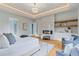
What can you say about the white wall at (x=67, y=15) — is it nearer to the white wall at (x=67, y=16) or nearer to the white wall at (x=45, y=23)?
the white wall at (x=67, y=16)

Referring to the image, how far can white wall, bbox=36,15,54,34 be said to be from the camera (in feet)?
18.9

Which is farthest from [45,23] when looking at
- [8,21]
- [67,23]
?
[8,21]

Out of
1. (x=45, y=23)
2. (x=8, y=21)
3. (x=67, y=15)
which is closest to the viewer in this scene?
(x=8, y=21)

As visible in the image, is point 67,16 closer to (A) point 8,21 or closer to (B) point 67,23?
(B) point 67,23

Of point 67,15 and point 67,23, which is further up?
point 67,15

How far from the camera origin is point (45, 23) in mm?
6469

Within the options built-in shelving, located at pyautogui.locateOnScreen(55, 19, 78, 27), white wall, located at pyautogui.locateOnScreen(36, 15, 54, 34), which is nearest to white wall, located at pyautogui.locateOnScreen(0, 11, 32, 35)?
white wall, located at pyautogui.locateOnScreen(36, 15, 54, 34)

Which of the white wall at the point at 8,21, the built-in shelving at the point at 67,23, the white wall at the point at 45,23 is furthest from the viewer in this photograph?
the white wall at the point at 45,23

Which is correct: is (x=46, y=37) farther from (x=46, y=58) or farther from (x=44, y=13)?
(x=46, y=58)

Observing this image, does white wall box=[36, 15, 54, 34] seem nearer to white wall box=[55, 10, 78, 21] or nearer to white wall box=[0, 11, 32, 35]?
white wall box=[55, 10, 78, 21]

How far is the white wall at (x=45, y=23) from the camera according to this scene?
5.75 m

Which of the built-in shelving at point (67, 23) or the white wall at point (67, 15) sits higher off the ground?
the white wall at point (67, 15)

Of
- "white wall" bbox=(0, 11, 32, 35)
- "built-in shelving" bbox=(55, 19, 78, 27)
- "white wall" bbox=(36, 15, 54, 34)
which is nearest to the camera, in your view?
"white wall" bbox=(0, 11, 32, 35)

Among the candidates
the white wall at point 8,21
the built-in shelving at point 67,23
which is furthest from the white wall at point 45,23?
the white wall at point 8,21
